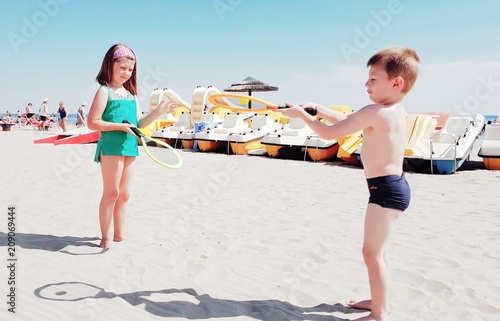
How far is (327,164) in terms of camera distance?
10.4 m

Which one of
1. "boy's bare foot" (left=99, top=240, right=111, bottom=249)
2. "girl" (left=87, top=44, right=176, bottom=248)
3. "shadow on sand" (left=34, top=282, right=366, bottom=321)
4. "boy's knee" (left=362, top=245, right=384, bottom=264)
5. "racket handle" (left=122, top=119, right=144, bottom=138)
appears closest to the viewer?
"boy's knee" (left=362, top=245, right=384, bottom=264)

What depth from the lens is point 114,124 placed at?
10.7ft

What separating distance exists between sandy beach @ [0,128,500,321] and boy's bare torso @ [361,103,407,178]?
3.17 feet

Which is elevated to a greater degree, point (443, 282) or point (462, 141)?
point (462, 141)

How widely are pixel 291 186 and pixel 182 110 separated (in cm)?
1137

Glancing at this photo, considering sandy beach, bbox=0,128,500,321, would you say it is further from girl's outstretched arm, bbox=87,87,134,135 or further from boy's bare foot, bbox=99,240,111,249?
girl's outstretched arm, bbox=87,87,134,135

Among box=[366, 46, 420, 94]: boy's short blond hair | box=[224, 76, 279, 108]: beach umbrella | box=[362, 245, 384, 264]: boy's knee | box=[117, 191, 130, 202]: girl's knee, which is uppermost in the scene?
box=[224, 76, 279, 108]: beach umbrella

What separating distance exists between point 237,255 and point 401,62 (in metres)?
2.12

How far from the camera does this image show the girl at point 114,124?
11.0 feet

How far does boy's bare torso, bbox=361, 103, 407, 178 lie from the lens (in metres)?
2.29

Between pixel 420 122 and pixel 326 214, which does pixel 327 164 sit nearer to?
pixel 420 122

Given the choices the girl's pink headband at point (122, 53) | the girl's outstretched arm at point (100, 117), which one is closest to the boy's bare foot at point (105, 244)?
the girl's outstretched arm at point (100, 117)

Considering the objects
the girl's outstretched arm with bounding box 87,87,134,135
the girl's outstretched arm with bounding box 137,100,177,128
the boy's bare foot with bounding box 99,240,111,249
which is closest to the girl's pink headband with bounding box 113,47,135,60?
the girl's outstretched arm with bounding box 87,87,134,135

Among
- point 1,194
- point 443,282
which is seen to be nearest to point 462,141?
point 443,282
